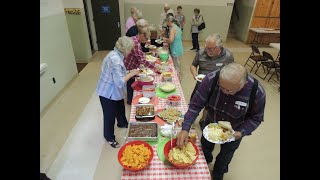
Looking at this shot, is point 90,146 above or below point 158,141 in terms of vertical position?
below

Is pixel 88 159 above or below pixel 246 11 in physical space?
below

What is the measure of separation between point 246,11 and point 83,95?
774cm

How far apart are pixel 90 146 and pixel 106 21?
199 inches

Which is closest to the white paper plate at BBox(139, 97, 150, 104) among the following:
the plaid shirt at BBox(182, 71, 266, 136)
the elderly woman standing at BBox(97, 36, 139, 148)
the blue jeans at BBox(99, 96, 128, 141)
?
the elderly woman standing at BBox(97, 36, 139, 148)

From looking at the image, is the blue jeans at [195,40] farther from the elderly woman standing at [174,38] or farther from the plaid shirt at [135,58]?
the plaid shirt at [135,58]

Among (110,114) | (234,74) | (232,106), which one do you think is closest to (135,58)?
(110,114)

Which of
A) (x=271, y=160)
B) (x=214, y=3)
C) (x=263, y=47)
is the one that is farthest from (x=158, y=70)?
(x=263, y=47)

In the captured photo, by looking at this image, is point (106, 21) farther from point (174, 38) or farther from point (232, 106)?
point (232, 106)

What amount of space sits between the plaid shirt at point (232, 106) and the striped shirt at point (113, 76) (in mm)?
964

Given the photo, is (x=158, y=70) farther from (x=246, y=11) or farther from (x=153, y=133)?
(x=246, y=11)

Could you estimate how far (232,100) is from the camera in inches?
65.2

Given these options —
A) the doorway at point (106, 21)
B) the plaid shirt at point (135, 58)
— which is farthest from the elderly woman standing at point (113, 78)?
the doorway at point (106, 21)

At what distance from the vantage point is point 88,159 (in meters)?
2.68

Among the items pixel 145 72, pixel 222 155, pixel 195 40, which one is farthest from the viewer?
pixel 195 40
